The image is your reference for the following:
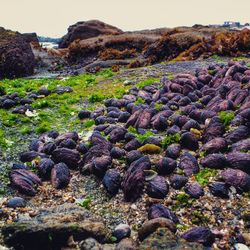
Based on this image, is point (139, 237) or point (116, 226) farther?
point (116, 226)

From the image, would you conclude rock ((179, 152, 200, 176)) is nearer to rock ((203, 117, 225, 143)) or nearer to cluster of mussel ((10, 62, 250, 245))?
cluster of mussel ((10, 62, 250, 245))

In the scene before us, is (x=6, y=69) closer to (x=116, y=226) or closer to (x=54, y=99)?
(x=54, y=99)

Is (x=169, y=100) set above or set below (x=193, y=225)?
above

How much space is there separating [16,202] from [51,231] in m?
1.49

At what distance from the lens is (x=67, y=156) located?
24.1 feet

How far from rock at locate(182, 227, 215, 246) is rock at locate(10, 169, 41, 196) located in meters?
3.04

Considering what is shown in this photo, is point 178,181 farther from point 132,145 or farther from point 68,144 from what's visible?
point 68,144

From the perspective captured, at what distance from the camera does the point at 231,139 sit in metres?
6.95

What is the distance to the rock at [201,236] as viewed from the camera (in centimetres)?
482

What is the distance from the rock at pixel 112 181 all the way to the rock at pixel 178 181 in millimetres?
961

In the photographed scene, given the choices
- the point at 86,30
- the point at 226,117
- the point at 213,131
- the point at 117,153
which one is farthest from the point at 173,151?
the point at 86,30

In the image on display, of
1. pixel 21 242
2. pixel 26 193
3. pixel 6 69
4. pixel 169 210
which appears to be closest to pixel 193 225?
pixel 169 210

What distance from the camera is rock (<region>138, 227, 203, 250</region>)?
4391 millimetres

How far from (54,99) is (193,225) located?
9.13 m
